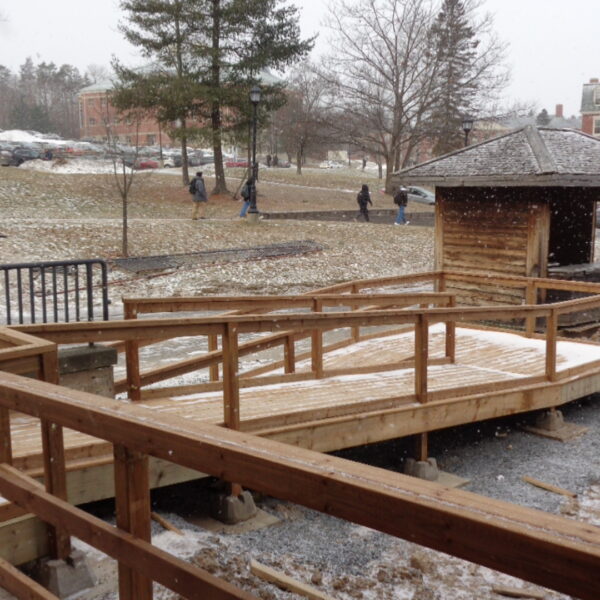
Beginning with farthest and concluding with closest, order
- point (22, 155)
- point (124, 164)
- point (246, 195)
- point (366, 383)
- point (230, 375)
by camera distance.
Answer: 1. point (22, 155)
2. point (246, 195)
3. point (124, 164)
4. point (366, 383)
5. point (230, 375)

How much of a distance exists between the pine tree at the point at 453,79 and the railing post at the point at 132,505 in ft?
139

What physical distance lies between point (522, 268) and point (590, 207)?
112 inches

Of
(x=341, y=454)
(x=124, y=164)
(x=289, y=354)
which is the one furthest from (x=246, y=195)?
(x=341, y=454)

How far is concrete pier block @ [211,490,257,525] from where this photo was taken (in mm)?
5527

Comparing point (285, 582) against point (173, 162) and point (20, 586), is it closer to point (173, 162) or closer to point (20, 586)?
point (20, 586)

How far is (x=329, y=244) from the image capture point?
24406mm

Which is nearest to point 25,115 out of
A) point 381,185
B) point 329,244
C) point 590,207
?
point 381,185

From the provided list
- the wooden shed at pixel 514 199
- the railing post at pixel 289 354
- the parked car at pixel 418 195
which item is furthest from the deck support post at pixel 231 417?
the parked car at pixel 418 195

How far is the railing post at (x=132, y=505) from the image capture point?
2.46 meters

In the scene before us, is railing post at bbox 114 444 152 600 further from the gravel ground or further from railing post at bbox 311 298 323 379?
railing post at bbox 311 298 323 379

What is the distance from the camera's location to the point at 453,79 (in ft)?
145

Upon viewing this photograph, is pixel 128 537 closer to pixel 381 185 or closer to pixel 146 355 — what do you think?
pixel 146 355

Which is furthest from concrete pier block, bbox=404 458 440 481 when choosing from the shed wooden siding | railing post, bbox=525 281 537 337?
the shed wooden siding

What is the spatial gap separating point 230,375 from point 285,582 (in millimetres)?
1458
